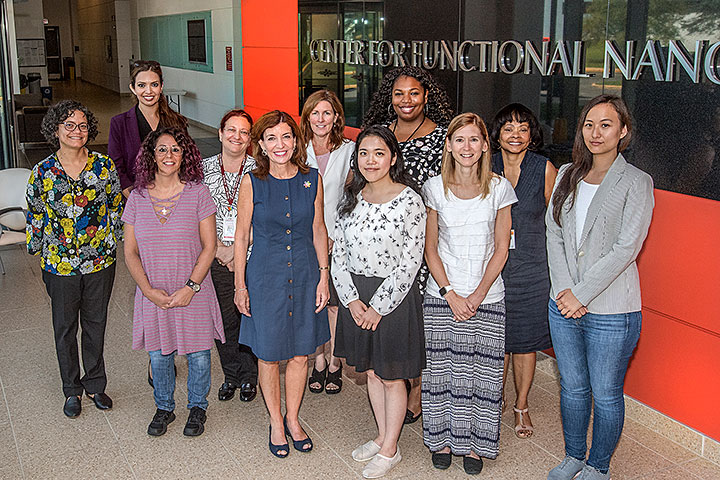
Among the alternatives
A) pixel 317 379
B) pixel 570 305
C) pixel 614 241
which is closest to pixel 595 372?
pixel 570 305

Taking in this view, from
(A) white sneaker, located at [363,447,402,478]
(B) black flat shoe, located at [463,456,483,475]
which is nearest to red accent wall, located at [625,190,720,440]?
(B) black flat shoe, located at [463,456,483,475]

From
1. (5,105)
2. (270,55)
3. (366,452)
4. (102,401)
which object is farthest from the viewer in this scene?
(5,105)

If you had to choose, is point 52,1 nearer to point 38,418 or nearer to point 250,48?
point 250,48

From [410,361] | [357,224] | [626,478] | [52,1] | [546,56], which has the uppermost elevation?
[52,1]

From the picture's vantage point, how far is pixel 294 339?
3.68 meters

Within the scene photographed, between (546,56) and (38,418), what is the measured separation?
3.70 meters

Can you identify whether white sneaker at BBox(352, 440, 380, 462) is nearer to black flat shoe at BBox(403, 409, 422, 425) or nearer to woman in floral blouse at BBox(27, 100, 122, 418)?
black flat shoe at BBox(403, 409, 422, 425)

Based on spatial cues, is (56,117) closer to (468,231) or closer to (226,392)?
(226,392)

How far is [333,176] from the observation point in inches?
168

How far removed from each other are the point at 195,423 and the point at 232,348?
1.97 ft

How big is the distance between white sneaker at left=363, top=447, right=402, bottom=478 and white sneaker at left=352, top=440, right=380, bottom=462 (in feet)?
0.28

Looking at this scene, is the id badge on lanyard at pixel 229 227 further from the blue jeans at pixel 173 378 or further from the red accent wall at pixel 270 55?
the red accent wall at pixel 270 55

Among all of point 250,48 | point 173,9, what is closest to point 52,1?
point 173,9

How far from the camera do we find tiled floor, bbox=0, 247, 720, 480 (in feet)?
12.1
